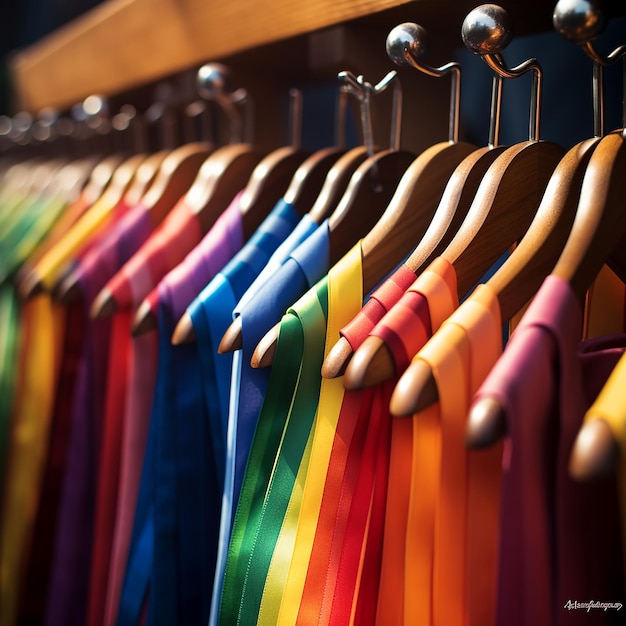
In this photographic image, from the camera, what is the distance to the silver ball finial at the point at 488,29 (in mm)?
510

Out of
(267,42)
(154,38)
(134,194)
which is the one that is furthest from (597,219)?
(154,38)

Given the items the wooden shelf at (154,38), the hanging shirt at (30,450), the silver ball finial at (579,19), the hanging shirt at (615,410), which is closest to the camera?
the hanging shirt at (615,410)

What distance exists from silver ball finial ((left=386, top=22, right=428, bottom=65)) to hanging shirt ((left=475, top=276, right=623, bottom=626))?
0.25 meters

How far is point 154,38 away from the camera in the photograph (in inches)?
41.6

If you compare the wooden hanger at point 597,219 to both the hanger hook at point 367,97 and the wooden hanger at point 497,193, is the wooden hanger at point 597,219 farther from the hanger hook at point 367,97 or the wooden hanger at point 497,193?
the hanger hook at point 367,97

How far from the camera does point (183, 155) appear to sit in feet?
3.01

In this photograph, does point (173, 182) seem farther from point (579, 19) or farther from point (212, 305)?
point (579, 19)

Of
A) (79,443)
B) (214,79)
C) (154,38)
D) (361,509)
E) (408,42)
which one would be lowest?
(361,509)

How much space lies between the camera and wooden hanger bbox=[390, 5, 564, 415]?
52 cm

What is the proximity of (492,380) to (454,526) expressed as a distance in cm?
12

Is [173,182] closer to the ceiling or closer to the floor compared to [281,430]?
closer to the ceiling

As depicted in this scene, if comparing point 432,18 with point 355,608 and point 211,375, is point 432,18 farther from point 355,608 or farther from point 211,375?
point 355,608

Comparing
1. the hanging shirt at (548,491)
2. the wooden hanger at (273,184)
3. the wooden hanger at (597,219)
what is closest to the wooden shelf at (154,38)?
the wooden hanger at (273,184)

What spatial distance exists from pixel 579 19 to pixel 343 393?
28 centimetres
